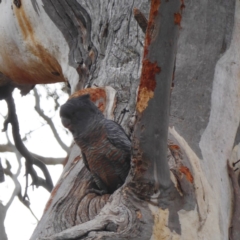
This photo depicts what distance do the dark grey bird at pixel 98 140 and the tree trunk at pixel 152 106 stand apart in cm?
8

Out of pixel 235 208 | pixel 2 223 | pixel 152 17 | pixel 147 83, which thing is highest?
pixel 152 17

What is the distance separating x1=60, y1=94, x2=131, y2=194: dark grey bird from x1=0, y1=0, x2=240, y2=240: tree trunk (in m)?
0.08

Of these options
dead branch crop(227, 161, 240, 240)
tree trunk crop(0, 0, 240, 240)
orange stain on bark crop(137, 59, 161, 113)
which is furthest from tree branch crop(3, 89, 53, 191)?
orange stain on bark crop(137, 59, 161, 113)

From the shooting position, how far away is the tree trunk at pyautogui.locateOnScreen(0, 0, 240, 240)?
1.59 m

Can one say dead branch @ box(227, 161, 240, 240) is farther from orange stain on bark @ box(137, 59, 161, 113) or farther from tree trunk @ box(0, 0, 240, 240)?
orange stain on bark @ box(137, 59, 161, 113)

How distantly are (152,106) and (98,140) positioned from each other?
0.51m

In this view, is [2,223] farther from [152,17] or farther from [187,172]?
[152,17]

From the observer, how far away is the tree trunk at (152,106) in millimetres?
1587

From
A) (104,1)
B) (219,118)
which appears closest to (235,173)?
(219,118)

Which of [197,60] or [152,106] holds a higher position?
[197,60]

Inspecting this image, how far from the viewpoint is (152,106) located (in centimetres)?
152

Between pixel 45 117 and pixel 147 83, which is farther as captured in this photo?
pixel 45 117

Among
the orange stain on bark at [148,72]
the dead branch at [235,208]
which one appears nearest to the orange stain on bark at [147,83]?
the orange stain on bark at [148,72]

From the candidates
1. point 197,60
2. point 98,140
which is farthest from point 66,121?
point 197,60
